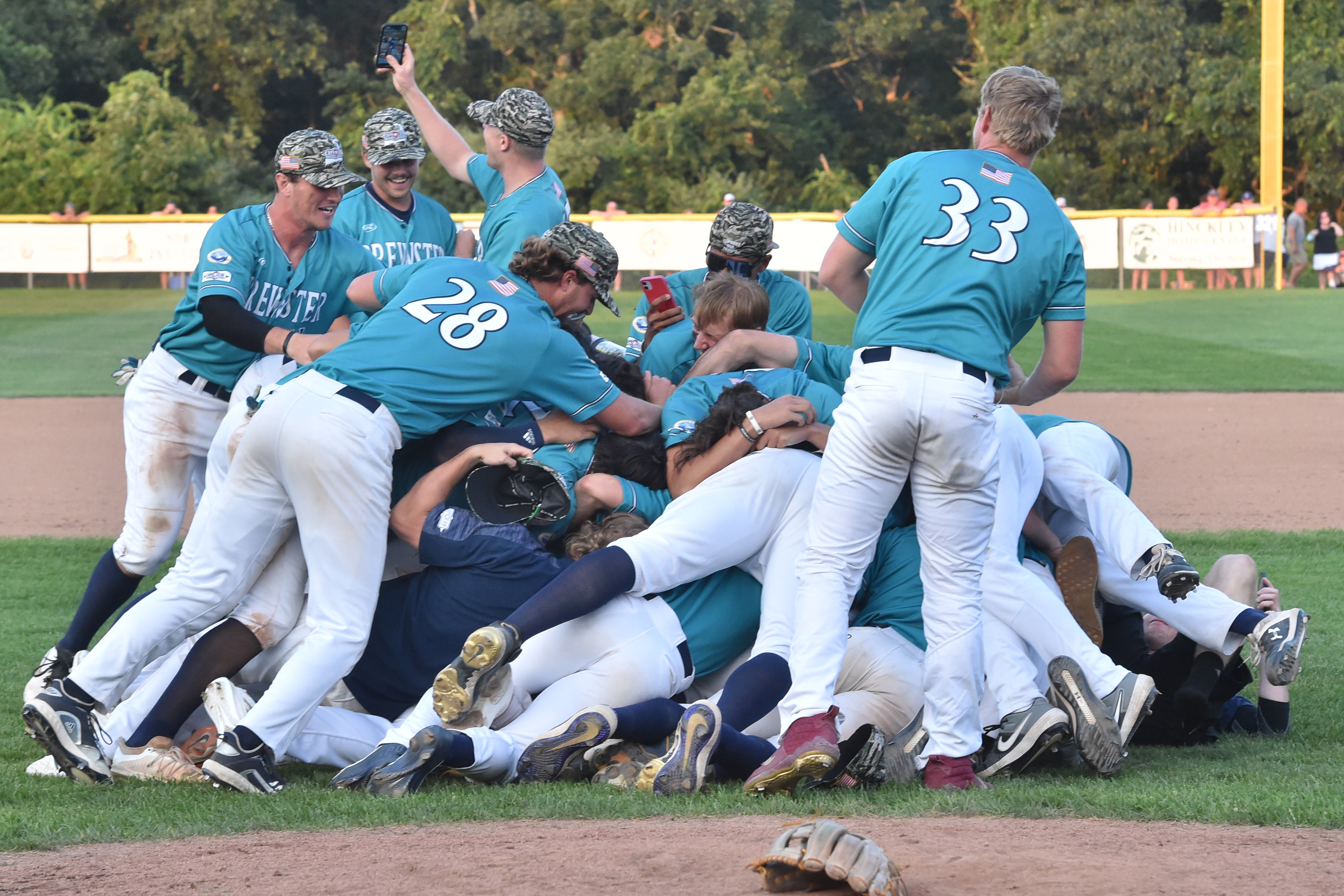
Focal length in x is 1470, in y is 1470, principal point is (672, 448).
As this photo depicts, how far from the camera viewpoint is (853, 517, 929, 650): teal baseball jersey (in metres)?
4.89

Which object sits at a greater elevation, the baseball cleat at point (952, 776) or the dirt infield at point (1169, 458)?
the baseball cleat at point (952, 776)

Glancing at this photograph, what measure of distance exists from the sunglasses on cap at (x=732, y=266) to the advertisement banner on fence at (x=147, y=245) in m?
22.8

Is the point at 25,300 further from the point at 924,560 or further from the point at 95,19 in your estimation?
the point at 924,560

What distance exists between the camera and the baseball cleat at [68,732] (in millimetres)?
4297

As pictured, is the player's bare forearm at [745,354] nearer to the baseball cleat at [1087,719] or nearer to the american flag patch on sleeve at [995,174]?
the american flag patch on sleeve at [995,174]

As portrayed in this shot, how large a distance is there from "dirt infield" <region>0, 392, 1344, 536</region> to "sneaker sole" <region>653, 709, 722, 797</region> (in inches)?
223

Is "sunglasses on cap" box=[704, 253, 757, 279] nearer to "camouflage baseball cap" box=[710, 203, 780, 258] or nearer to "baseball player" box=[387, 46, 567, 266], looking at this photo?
"camouflage baseball cap" box=[710, 203, 780, 258]

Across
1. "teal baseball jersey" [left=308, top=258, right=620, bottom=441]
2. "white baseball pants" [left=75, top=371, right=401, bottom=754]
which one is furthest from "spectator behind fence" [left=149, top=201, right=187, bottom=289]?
"white baseball pants" [left=75, top=371, right=401, bottom=754]

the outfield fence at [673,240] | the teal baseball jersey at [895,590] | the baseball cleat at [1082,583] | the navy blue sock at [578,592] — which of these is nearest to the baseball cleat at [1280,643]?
the baseball cleat at [1082,583]

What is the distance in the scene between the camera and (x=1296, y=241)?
27672 mm

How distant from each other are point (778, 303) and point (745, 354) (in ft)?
2.58

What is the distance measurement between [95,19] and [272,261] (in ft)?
126

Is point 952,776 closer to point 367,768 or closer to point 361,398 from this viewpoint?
point 367,768

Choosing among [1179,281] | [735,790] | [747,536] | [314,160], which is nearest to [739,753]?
[735,790]
